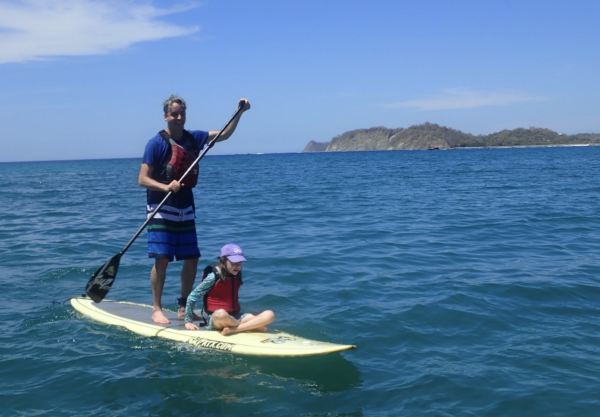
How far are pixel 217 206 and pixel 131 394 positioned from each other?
51.6 feet

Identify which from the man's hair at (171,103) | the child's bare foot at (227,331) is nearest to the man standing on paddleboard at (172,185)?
the man's hair at (171,103)

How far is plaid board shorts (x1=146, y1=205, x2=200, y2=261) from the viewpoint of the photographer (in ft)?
20.5

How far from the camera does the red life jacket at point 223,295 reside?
627 cm

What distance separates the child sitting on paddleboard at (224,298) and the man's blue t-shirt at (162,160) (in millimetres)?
748

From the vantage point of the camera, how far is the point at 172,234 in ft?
20.7

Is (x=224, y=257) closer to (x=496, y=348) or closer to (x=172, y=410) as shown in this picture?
(x=172, y=410)

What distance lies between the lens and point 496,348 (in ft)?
19.5

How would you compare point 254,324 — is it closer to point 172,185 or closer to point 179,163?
point 172,185

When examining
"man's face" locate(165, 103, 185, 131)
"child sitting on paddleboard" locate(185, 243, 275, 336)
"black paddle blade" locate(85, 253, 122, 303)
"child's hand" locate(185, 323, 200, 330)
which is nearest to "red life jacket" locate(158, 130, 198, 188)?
"man's face" locate(165, 103, 185, 131)

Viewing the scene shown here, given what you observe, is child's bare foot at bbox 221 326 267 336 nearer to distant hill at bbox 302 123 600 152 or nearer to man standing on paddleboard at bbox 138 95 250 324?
man standing on paddleboard at bbox 138 95 250 324

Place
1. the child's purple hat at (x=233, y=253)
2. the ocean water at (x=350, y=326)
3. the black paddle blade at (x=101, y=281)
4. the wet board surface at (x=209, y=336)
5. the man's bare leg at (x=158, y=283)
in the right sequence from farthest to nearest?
the black paddle blade at (x=101, y=281) < the man's bare leg at (x=158, y=283) < the child's purple hat at (x=233, y=253) < the wet board surface at (x=209, y=336) < the ocean water at (x=350, y=326)

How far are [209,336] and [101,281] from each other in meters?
1.69

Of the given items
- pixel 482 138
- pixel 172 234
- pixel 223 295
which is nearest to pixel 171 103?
pixel 172 234

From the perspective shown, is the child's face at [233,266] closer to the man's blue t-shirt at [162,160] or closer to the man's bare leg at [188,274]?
the man's bare leg at [188,274]
